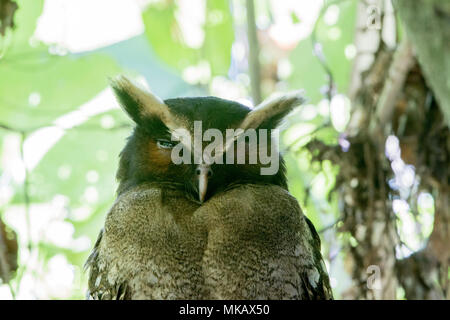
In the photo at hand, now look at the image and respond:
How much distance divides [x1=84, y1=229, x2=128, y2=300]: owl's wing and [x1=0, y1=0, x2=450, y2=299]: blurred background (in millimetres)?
634

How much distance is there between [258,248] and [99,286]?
0.56m

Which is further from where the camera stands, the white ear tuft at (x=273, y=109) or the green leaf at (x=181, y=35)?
the green leaf at (x=181, y=35)

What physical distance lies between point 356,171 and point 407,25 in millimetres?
1336

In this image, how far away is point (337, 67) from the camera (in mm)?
4117

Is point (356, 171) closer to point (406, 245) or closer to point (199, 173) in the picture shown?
point (406, 245)

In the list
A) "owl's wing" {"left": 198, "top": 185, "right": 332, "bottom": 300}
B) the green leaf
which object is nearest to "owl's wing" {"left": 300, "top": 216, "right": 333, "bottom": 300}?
"owl's wing" {"left": 198, "top": 185, "right": 332, "bottom": 300}

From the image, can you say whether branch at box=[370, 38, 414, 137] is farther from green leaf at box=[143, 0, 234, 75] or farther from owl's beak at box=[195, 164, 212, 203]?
owl's beak at box=[195, 164, 212, 203]

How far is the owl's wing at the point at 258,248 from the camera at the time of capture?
86.1 inches

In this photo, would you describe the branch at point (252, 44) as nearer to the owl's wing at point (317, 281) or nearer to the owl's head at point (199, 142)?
the owl's head at point (199, 142)

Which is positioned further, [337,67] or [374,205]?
[337,67]

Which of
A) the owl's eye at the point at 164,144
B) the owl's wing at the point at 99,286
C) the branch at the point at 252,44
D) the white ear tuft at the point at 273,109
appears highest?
the branch at the point at 252,44

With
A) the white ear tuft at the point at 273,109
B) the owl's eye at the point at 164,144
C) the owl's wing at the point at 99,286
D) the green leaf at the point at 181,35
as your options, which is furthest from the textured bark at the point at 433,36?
the green leaf at the point at 181,35

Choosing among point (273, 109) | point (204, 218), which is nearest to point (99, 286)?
point (204, 218)
